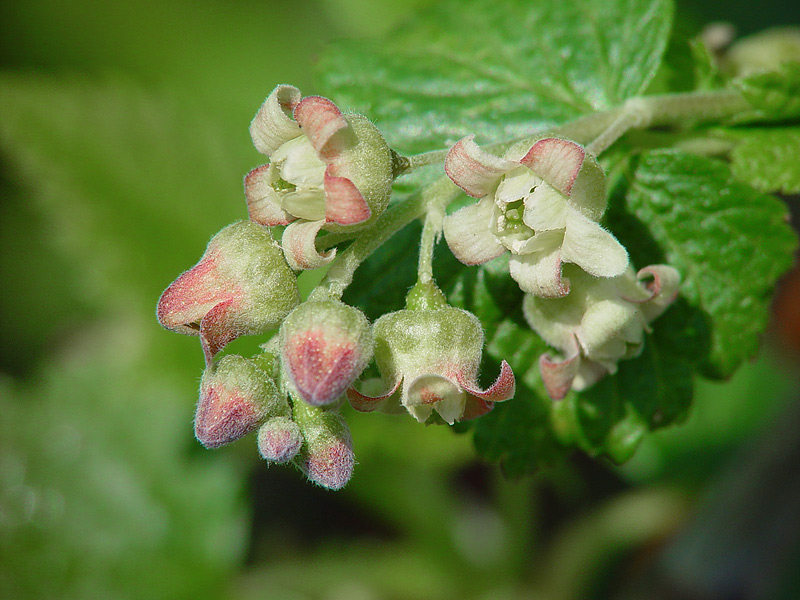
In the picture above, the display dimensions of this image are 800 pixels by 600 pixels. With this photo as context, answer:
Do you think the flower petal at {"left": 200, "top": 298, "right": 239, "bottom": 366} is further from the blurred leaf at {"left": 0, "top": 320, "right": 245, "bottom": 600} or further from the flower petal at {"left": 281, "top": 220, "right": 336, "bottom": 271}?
the blurred leaf at {"left": 0, "top": 320, "right": 245, "bottom": 600}

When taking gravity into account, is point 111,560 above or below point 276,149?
below

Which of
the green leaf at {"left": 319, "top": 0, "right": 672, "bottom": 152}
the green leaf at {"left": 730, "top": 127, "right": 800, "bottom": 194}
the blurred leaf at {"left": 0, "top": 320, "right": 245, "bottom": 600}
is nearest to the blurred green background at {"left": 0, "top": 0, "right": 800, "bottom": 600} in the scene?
the blurred leaf at {"left": 0, "top": 320, "right": 245, "bottom": 600}

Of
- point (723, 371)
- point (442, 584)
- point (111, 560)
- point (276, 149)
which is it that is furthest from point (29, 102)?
point (723, 371)

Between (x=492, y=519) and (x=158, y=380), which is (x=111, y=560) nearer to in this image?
(x=158, y=380)

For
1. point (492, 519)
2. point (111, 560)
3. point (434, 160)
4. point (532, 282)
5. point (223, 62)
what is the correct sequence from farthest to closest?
point (223, 62) < point (492, 519) < point (111, 560) < point (434, 160) < point (532, 282)

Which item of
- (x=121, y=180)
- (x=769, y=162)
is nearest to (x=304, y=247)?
(x=769, y=162)
